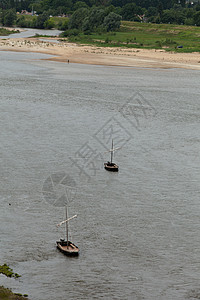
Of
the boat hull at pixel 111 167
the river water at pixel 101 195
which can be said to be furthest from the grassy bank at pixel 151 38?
the boat hull at pixel 111 167

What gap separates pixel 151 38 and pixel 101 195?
138 m

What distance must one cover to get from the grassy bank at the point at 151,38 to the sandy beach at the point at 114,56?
707 cm

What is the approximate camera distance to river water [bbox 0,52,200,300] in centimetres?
2698

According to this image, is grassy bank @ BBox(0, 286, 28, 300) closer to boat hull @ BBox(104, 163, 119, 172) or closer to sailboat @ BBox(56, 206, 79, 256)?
sailboat @ BBox(56, 206, 79, 256)

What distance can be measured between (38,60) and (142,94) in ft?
173

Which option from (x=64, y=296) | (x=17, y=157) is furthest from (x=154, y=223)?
(x=17, y=157)

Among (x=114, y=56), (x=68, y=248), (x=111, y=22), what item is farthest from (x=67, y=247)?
(x=111, y=22)

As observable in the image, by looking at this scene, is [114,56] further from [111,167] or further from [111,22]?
[111,167]

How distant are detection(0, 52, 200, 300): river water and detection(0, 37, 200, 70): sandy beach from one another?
150 feet

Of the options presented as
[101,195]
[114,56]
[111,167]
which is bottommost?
[101,195]

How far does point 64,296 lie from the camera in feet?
82.3

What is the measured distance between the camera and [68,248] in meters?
29.1

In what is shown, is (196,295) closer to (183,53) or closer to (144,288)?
(144,288)

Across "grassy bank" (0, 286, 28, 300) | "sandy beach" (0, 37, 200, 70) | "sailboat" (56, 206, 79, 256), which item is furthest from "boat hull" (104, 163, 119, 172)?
"sandy beach" (0, 37, 200, 70)
